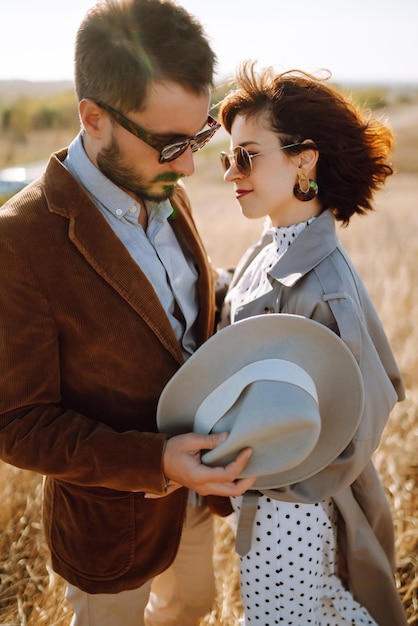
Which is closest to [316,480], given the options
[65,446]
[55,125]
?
[65,446]

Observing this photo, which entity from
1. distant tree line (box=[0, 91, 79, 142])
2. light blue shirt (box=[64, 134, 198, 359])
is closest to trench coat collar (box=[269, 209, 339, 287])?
light blue shirt (box=[64, 134, 198, 359])

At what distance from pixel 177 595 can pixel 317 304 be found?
4.71 feet

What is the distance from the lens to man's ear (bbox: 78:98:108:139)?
175 cm

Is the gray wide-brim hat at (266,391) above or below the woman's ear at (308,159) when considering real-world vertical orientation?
below

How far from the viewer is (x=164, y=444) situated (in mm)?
1704

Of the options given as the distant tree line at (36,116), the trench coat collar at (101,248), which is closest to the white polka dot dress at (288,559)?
the trench coat collar at (101,248)

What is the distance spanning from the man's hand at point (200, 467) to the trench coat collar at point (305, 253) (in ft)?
1.94

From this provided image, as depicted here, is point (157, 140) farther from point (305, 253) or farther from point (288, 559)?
point (288, 559)

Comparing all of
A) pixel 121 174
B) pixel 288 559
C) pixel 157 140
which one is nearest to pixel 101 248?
pixel 121 174

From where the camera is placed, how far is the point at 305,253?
2.00 m

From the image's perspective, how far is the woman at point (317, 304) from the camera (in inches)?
75.8

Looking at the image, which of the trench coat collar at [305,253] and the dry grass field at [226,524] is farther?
the dry grass field at [226,524]

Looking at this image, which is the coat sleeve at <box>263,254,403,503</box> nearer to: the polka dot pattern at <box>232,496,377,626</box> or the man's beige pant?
the polka dot pattern at <box>232,496,377,626</box>

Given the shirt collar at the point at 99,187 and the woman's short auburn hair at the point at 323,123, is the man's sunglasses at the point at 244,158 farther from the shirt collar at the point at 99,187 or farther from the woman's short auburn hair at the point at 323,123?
the shirt collar at the point at 99,187
